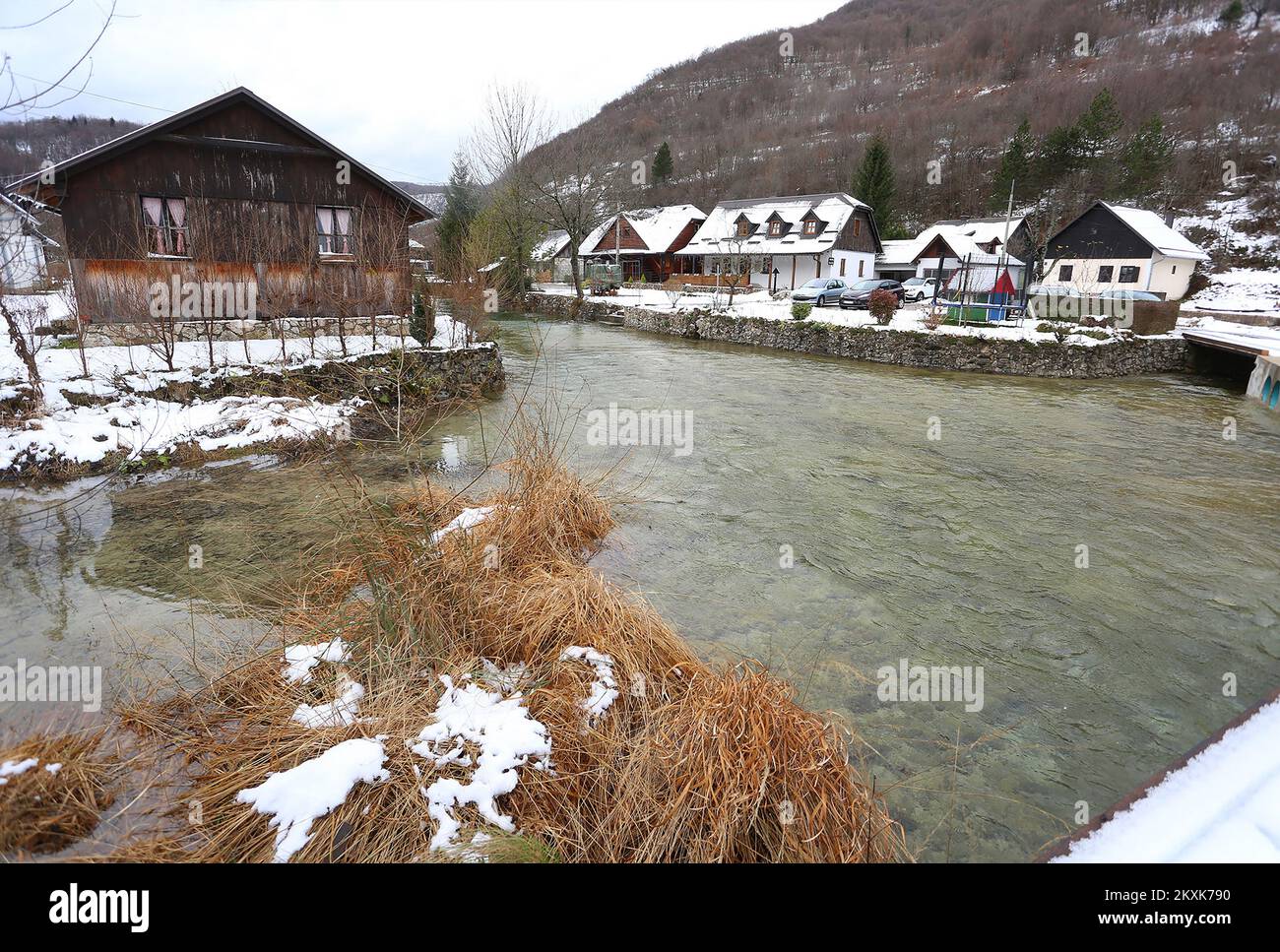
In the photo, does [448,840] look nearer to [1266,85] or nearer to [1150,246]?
[1150,246]

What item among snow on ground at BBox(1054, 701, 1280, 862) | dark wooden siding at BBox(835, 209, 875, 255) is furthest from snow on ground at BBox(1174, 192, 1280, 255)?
snow on ground at BBox(1054, 701, 1280, 862)

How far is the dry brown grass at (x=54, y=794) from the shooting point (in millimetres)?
2830

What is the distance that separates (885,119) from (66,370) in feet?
311

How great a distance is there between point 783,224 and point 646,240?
34.1 ft

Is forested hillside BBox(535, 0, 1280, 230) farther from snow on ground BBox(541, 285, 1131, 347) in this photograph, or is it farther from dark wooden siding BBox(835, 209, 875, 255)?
snow on ground BBox(541, 285, 1131, 347)

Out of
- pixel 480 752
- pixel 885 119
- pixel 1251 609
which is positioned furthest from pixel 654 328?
pixel 885 119

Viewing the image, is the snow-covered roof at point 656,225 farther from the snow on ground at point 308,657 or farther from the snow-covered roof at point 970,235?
the snow on ground at point 308,657

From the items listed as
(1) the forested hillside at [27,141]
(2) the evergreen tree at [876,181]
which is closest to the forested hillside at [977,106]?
(2) the evergreen tree at [876,181]

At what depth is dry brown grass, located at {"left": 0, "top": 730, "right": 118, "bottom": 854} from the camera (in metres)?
2.83

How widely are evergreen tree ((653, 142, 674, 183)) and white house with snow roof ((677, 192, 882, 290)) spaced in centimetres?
3175

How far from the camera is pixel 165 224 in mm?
15266

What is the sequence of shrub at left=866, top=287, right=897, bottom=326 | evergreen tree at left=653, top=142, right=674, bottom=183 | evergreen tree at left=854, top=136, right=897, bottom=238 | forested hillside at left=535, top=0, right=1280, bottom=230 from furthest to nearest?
evergreen tree at left=653, top=142, right=674, bottom=183 → evergreen tree at left=854, top=136, right=897, bottom=238 → forested hillside at left=535, top=0, right=1280, bottom=230 → shrub at left=866, top=287, right=897, bottom=326

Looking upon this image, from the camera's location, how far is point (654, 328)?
28.8 meters

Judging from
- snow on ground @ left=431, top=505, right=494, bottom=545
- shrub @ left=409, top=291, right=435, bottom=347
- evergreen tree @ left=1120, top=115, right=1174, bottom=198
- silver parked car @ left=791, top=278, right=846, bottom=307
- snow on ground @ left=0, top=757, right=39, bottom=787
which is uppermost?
evergreen tree @ left=1120, top=115, right=1174, bottom=198
